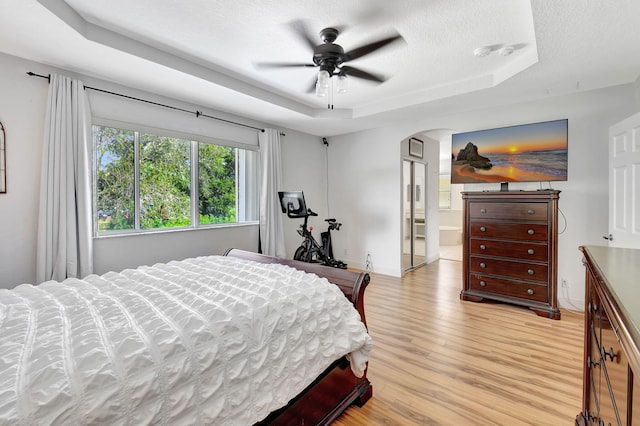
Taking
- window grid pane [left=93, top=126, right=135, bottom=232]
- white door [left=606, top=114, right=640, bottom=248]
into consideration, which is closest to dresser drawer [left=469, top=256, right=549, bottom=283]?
white door [left=606, top=114, right=640, bottom=248]

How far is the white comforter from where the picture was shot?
0.87m

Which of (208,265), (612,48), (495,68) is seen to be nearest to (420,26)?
(495,68)

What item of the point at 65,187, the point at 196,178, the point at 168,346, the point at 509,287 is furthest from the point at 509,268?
the point at 65,187

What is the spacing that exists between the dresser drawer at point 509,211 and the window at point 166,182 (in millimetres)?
3209

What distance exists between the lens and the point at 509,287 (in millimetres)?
3484

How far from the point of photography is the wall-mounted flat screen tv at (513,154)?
3.40 m

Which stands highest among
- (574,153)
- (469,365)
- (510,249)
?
(574,153)

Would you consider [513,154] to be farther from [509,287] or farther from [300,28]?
[300,28]

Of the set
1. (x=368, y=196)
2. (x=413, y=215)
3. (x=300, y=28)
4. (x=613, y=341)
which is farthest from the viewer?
(x=413, y=215)

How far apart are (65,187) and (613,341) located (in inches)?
150

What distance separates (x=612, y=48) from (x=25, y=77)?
4978mm

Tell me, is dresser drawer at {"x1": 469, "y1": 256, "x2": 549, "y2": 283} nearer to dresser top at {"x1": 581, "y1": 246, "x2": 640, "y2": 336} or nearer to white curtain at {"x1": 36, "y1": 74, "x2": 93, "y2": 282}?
dresser top at {"x1": 581, "y1": 246, "x2": 640, "y2": 336}

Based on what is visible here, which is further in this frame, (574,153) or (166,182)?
(166,182)

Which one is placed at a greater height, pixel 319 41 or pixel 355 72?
pixel 319 41
